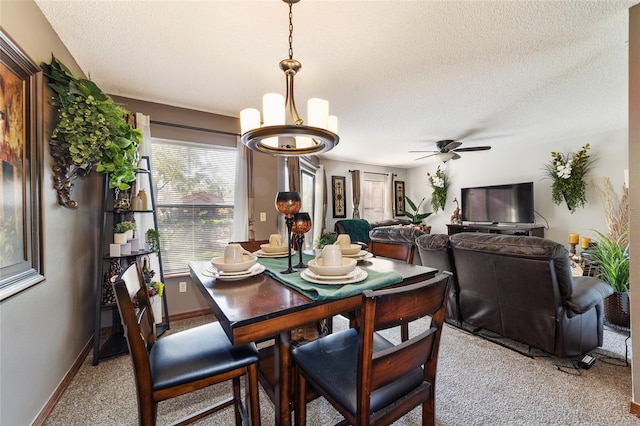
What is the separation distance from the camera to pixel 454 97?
2.90 m

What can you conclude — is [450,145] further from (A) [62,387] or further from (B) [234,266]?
Result: (A) [62,387]

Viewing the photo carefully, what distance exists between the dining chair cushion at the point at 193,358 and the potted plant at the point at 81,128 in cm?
135

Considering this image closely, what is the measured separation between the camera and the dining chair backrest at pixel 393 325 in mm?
833

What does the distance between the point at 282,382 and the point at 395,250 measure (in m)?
1.14

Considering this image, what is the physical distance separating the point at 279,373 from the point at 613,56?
3360 mm

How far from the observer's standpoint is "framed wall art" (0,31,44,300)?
1.23 m

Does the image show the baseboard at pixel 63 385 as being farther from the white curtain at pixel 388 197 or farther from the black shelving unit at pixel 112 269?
the white curtain at pixel 388 197

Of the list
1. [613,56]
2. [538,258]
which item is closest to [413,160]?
[613,56]

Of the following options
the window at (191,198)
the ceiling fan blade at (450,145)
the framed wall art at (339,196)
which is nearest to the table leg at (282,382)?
the window at (191,198)

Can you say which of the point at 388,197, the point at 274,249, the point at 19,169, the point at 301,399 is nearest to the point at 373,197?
the point at 388,197

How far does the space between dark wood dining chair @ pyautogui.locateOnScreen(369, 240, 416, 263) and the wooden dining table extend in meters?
0.35

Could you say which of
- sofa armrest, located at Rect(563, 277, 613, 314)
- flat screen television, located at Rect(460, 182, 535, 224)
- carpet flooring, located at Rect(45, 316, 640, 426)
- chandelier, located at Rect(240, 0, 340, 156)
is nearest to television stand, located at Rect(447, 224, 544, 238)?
flat screen television, located at Rect(460, 182, 535, 224)

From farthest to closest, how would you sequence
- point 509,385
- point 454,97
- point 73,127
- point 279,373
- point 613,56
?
1. point 454,97
2. point 613,56
3. point 509,385
4. point 73,127
5. point 279,373

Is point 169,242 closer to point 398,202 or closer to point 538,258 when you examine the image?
point 538,258
